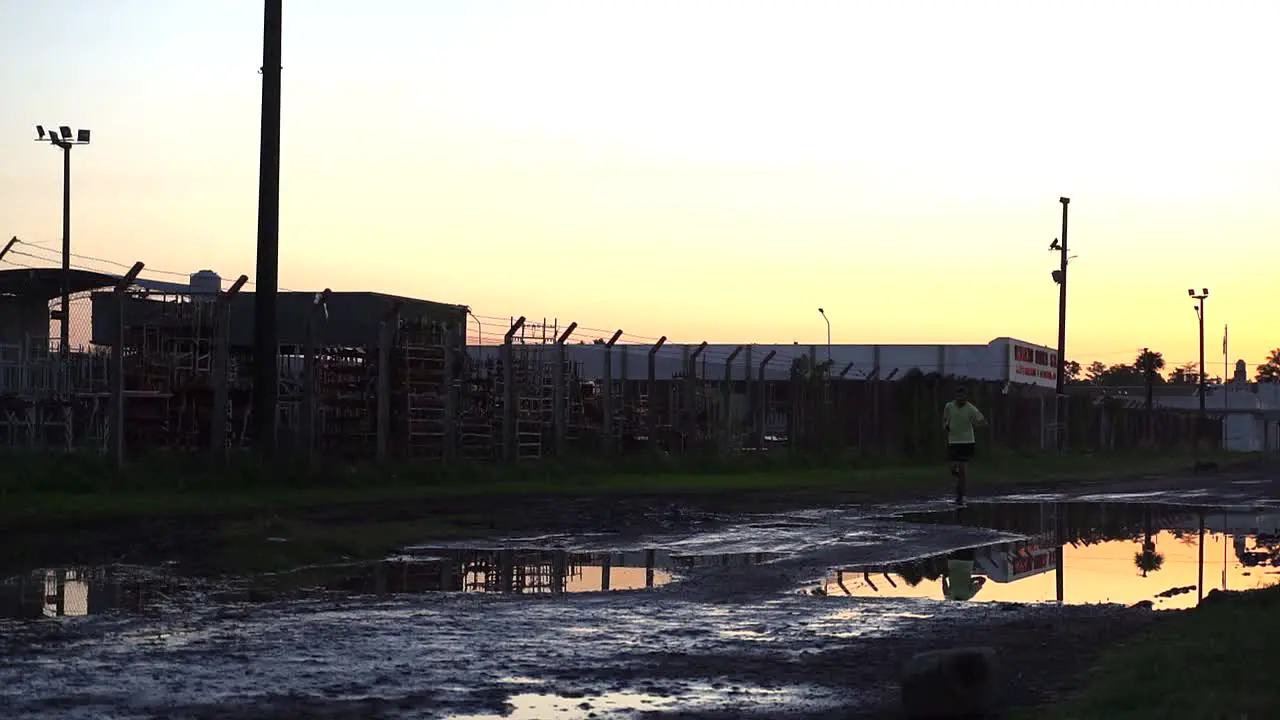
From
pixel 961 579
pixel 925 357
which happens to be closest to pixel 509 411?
pixel 961 579

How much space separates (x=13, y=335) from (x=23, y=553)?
804 inches

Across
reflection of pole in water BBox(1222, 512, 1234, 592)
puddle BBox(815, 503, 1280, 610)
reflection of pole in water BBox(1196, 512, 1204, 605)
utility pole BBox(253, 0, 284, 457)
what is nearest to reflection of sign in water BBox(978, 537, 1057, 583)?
puddle BBox(815, 503, 1280, 610)

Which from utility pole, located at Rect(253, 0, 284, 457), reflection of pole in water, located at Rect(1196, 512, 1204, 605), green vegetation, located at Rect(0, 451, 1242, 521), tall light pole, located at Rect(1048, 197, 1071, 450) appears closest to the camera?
reflection of pole in water, located at Rect(1196, 512, 1204, 605)

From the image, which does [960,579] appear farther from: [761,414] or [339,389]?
[761,414]

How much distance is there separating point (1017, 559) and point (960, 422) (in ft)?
30.1

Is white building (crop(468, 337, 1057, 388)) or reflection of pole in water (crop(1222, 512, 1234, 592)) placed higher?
white building (crop(468, 337, 1057, 388))

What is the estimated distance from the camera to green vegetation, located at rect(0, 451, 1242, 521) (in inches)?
784

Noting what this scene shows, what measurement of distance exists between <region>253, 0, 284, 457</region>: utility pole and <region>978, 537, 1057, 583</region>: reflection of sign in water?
11769mm

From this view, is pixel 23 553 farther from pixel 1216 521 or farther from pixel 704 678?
pixel 1216 521

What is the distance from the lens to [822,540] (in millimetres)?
17125

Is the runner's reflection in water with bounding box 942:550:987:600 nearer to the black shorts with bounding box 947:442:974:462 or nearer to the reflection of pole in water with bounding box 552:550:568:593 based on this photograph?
the reflection of pole in water with bounding box 552:550:568:593

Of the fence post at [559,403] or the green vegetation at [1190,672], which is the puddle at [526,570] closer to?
the green vegetation at [1190,672]

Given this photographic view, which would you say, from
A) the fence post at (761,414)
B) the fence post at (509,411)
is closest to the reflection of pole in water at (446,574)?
the fence post at (509,411)

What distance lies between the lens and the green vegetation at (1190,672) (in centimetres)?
Answer: 709
